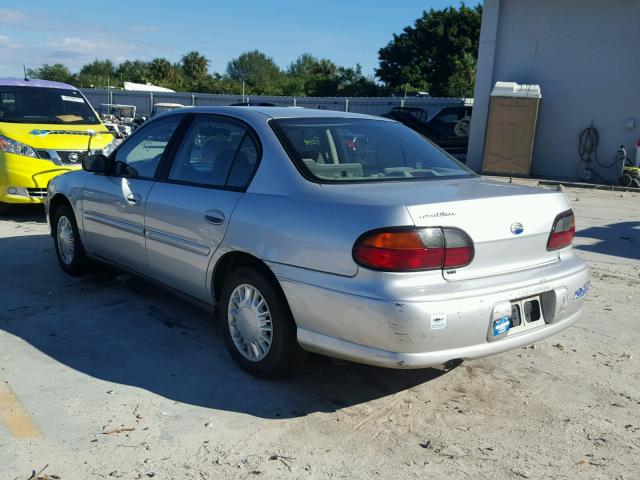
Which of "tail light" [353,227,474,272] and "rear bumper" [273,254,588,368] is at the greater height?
"tail light" [353,227,474,272]

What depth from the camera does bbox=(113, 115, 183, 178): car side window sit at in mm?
4691

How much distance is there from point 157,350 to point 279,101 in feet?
81.1

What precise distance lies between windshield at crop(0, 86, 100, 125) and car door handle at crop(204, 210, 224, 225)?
6139mm

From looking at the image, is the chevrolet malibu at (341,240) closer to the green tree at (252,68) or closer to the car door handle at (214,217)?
the car door handle at (214,217)

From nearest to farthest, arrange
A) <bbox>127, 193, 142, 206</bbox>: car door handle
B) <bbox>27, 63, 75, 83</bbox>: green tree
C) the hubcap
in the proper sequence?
<bbox>127, 193, 142, 206</bbox>: car door handle < the hubcap < <bbox>27, 63, 75, 83</bbox>: green tree

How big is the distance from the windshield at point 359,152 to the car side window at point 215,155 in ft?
0.86

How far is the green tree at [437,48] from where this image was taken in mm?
45906

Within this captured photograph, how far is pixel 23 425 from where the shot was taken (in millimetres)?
3248

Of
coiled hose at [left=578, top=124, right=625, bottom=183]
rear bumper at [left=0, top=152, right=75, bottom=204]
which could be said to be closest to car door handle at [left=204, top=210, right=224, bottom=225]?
rear bumper at [left=0, top=152, right=75, bottom=204]

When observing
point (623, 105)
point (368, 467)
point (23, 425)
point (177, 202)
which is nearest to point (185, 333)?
point (177, 202)

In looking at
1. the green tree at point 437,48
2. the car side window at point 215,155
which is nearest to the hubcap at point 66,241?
the car side window at point 215,155

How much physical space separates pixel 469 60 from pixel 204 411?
44.4 m

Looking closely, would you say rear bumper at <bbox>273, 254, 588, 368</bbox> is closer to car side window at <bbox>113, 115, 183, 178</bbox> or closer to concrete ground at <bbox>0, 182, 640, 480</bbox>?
concrete ground at <bbox>0, 182, 640, 480</bbox>

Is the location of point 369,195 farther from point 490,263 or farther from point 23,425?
point 23,425
